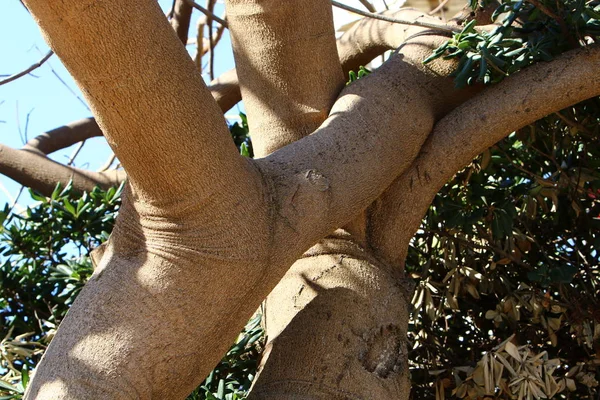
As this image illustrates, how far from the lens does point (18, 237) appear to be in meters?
3.20

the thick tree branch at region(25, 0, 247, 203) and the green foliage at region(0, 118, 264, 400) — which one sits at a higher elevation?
the green foliage at region(0, 118, 264, 400)

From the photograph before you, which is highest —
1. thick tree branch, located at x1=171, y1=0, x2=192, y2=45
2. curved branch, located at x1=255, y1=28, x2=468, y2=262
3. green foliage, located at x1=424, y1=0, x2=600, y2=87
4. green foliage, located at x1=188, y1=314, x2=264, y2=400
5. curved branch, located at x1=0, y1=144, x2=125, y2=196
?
thick tree branch, located at x1=171, y1=0, x2=192, y2=45

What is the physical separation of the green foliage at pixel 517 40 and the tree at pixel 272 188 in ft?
0.07

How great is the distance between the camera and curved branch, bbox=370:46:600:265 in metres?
2.16

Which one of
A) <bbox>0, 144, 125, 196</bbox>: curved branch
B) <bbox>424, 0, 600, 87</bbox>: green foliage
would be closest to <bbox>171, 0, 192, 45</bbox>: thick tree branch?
<bbox>0, 144, 125, 196</bbox>: curved branch

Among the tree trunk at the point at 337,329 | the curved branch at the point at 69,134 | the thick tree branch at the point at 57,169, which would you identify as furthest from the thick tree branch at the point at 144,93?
the curved branch at the point at 69,134

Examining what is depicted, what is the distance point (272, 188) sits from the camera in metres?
1.83

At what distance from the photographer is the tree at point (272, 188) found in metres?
1.58

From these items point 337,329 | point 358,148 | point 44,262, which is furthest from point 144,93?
point 44,262

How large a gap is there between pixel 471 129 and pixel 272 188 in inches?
25.2

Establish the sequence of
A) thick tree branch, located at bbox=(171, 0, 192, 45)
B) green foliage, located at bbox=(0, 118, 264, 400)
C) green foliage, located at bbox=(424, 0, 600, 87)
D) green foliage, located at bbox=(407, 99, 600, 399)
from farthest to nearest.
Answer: thick tree branch, located at bbox=(171, 0, 192, 45) → green foliage, located at bbox=(0, 118, 264, 400) → green foliage, located at bbox=(407, 99, 600, 399) → green foliage, located at bbox=(424, 0, 600, 87)

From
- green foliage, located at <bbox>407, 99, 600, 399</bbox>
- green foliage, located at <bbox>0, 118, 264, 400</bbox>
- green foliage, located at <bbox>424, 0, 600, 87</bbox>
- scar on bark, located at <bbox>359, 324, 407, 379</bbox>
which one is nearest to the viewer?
scar on bark, located at <bbox>359, 324, 407, 379</bbox>

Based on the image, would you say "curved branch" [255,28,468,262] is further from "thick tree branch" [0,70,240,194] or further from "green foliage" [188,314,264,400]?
"thick tree branch" [0,70,240,194]

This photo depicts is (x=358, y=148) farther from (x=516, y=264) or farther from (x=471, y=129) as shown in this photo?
(x=516, y=264)
